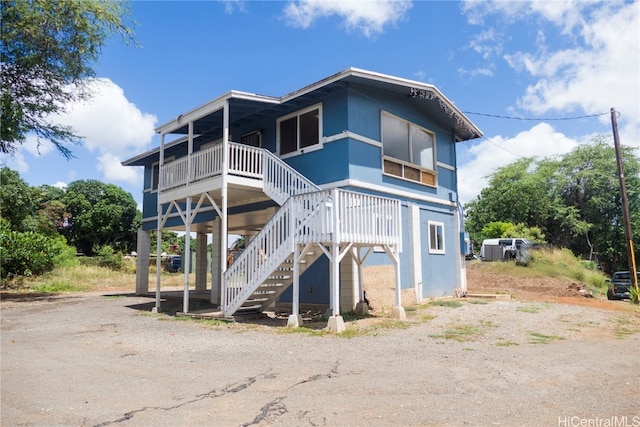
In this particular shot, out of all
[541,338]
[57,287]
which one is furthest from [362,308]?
[57,287]

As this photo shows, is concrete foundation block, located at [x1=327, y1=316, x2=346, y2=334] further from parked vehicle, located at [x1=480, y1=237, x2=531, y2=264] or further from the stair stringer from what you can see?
parked vehicle, located at [x1=480, y1=237, x2=531, y2=264]

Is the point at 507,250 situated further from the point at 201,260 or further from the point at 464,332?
the point at 464,332

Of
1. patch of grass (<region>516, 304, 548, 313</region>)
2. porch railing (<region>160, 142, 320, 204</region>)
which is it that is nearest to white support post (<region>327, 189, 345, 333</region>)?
porch railing (<region>160, 142, 320, 204</region>)

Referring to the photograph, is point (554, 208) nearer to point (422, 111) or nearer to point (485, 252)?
point (485, 252)

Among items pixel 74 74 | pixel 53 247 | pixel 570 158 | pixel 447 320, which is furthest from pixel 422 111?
pixel 570 158

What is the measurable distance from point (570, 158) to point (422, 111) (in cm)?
3141

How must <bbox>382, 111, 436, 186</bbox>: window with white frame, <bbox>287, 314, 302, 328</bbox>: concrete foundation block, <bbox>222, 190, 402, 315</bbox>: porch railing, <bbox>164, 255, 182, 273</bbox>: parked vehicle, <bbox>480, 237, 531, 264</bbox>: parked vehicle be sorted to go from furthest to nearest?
<bbox>164, 255, 182, 273</bbox>: parked vehicle
<bbox>480, 237, 531, 264</bbox>: parked vehicle
<bbox>382, 111, 436, 186</bbox>: window with white frame
<bbox>287, 314, 302, 328</bbox>: concrete foundation block
<bbox>222, 190, 402, 315</bbox>: porch railing

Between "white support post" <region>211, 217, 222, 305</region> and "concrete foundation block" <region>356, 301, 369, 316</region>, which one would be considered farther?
"white support post" <region>211, 217, 222, 305</region>

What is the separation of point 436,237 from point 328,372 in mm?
11463

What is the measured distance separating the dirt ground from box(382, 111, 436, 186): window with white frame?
538 centimetres

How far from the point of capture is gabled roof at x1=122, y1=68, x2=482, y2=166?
41.9 ft

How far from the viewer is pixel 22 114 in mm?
17016

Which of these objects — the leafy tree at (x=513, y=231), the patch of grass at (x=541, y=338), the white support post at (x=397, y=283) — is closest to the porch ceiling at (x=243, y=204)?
the white support post at (x=397, y=283)

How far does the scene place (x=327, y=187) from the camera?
1334cm
